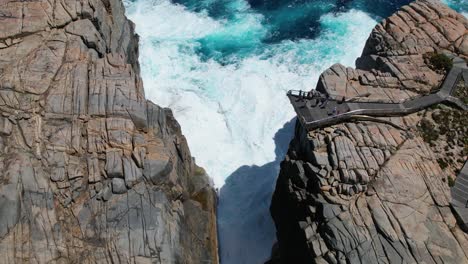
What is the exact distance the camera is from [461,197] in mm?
33438

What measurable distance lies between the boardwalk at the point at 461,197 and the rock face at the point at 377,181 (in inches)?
19.7

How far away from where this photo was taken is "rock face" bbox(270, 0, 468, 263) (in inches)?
1228

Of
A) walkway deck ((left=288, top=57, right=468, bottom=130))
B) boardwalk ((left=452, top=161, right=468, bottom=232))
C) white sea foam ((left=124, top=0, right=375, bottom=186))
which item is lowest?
boardwalk ((left=452, top=161, right=468, bottom=232))

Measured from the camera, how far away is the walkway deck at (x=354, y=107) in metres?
37.2

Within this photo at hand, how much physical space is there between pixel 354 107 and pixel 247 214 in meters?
16.3

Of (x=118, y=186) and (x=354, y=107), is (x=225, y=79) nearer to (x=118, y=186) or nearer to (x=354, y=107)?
(x=354, y=107)

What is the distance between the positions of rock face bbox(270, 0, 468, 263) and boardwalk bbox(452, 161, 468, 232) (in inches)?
19.7

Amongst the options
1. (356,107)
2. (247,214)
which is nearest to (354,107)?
(356,107)

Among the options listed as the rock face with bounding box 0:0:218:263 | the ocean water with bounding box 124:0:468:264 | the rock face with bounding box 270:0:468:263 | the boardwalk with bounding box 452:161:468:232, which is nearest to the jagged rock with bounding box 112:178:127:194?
the rock face with bounding box 0:0:218:263

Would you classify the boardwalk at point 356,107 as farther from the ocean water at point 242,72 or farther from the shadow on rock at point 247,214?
the ocean water at point 242,72

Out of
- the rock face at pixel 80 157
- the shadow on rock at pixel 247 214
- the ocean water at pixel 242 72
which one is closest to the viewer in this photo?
the rock face at pixel 80 157

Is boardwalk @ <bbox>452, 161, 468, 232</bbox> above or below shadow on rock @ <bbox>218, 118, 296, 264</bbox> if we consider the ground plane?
below

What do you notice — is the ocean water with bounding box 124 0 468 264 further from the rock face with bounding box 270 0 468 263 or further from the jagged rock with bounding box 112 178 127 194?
the jagged rock with bounding box 112 178 127 194

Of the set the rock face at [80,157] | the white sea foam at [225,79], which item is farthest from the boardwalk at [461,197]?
the white sea foam at [225,79]
